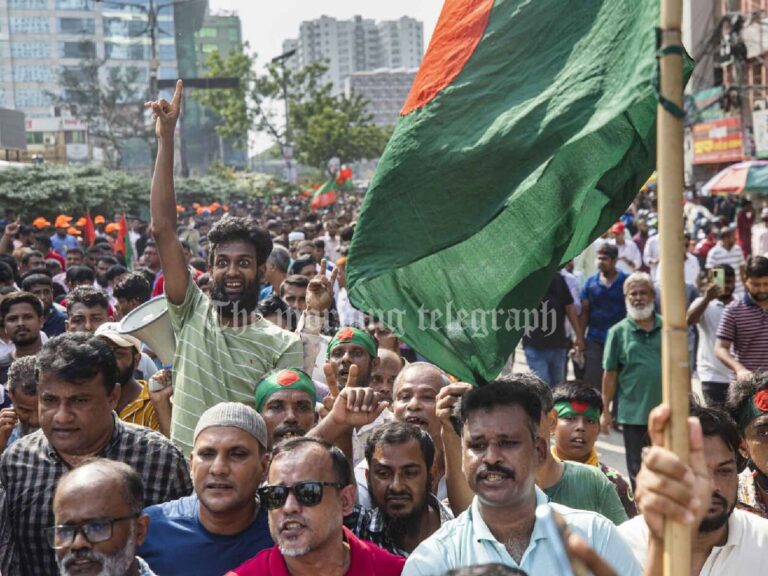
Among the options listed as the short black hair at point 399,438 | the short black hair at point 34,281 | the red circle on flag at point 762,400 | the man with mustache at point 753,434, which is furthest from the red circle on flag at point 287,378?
the short black hair at point 34,281

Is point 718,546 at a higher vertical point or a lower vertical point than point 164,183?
lower

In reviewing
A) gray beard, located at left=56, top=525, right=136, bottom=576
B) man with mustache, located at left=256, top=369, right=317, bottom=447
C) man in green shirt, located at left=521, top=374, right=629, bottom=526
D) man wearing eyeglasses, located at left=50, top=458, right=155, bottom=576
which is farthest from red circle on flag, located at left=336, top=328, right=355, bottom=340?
gray beard, located at left=56, top=525, right=136, bottom=576

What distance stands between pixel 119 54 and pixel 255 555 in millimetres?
90904

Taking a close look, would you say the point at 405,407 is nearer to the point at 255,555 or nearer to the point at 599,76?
the point at 255,555

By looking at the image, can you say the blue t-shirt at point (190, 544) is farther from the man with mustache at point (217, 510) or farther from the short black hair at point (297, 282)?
the short black hair at point (297, 282)

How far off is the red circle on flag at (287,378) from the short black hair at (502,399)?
1.33 meters

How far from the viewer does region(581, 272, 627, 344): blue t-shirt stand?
1016 centimetres

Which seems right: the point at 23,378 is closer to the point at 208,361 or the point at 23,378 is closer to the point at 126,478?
the point at 208,361

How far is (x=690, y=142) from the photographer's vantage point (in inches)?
1754

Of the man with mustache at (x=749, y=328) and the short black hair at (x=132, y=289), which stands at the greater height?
the short black hair at (x=132, y=289)

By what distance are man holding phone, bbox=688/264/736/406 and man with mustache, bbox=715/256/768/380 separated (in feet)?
1.27

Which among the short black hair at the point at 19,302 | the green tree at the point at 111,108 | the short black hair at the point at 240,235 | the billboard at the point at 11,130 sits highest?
the green tree at the point at 111,108

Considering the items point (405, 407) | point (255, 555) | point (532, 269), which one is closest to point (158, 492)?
point (255, 555)

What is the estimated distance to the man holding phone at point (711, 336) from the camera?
844cm
